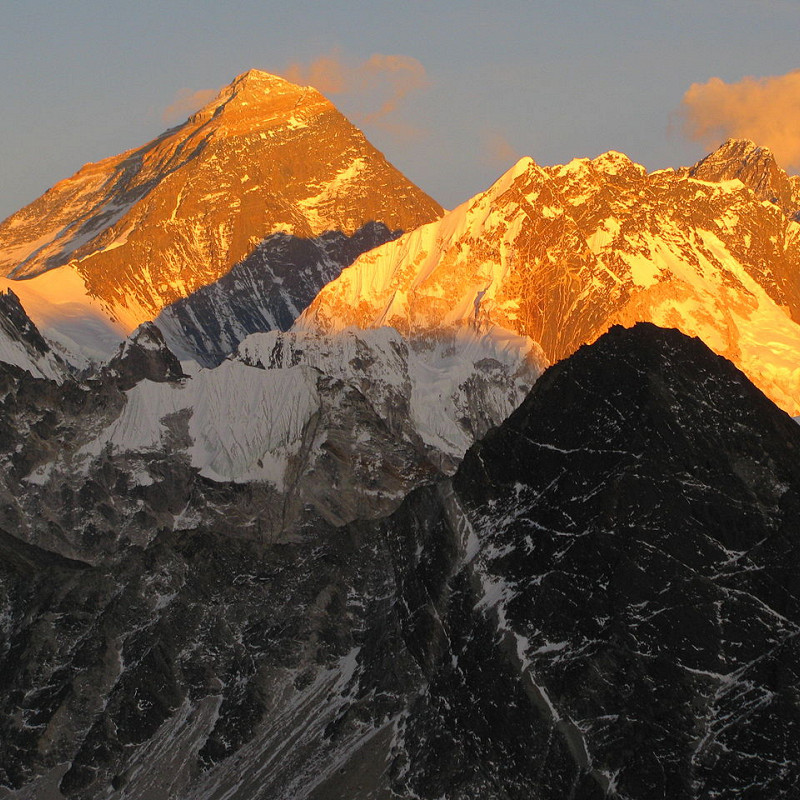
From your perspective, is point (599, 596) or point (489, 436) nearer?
point (599, 596)

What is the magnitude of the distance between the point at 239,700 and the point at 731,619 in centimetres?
6736

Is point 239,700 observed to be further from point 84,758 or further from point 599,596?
point 599,596

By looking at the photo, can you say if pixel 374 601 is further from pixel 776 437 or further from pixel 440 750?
pixel 776 437

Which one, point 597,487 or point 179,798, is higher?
point 597,487

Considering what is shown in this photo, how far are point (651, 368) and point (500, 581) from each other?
53.3 feet

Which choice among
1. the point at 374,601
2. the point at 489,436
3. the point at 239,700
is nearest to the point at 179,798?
the point at 239,700

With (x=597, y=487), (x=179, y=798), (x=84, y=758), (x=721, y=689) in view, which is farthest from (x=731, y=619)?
(x=84, y=758)

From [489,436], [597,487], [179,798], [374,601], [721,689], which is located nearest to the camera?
[721,689]

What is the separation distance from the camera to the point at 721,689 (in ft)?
427

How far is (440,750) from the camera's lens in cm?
15512

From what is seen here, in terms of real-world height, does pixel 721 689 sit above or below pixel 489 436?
below

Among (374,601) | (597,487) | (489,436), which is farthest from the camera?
(374,601)

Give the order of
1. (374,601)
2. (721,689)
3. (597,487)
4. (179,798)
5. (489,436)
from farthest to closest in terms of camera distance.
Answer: (374,601)
(179,798)
(489,436)
(597,487)
(721,689)

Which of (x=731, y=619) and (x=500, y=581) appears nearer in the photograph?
(x=731, y=619)
